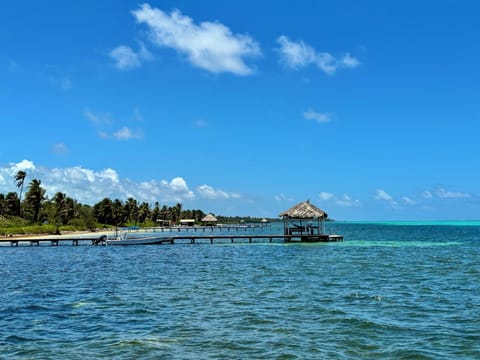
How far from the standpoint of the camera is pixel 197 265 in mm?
34062

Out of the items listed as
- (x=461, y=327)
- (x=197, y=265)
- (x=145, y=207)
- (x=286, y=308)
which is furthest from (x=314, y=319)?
(x=145, y=207)

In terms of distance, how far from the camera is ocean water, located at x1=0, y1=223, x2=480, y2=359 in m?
11.7

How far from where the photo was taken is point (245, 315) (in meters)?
15.4

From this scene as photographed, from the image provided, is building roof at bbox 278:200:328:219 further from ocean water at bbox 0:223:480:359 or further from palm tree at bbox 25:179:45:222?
palm tree at bbox 25:179:45:222

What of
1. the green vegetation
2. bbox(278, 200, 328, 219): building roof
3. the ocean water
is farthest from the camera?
the green vegetation

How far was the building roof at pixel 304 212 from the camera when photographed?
5434cm

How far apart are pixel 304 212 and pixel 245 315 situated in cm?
3998

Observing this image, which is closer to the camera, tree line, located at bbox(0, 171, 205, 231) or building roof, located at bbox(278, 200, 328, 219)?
building roof, located at bbox(278, 200, 328, 219)

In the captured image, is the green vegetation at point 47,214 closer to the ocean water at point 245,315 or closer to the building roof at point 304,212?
the building roof at point 304,212

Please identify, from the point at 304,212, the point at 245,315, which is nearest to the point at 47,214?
the point at 304,212

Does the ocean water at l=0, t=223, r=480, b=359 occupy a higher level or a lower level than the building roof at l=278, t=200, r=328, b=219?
lower

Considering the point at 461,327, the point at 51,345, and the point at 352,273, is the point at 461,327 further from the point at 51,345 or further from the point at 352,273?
the point at 352,273

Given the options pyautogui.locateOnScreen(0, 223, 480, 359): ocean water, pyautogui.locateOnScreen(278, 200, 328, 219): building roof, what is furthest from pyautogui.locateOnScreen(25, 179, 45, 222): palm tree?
pyautogui.locateOnScreen(0, 223, 480, 359): ocean water

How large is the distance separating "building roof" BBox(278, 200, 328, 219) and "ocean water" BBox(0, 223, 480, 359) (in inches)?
1025
